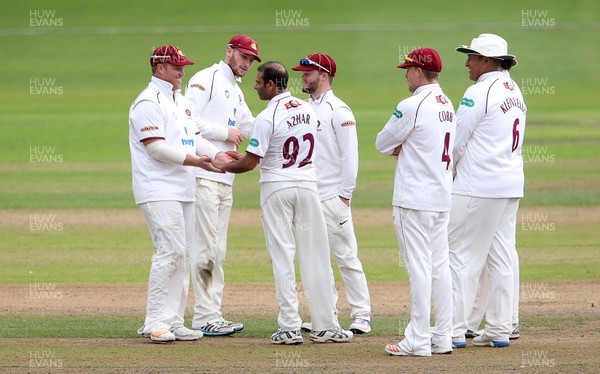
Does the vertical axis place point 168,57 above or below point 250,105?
below

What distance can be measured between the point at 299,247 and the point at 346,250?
1.10 metres

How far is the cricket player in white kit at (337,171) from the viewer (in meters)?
11.4

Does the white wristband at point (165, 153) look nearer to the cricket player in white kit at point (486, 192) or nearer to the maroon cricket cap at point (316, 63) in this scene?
the maroon cricket cap at point (316, 63)

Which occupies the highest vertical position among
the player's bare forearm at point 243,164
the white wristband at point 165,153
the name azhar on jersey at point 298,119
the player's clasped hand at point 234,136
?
the name azhar on jersey at point 298,119

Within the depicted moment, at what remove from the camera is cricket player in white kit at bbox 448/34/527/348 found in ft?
34.0


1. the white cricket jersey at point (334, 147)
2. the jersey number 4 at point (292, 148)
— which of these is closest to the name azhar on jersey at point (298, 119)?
the jersey number 4 at point (292, 148)

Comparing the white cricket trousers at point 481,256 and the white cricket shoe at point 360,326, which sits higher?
the white cricket trousers at point 481,256

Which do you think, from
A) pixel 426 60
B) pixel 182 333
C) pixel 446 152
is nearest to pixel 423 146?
pixel 446 152

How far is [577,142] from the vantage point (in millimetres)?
31141

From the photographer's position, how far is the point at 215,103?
37.9ft

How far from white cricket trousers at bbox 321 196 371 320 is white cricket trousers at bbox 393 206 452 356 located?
1572 mm

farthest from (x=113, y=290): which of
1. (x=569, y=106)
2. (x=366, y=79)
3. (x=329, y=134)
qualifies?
(x=366, y=79)

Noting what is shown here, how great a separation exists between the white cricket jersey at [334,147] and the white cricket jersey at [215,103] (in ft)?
2.85

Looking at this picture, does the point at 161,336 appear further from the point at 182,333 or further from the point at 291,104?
the point at 291,104
